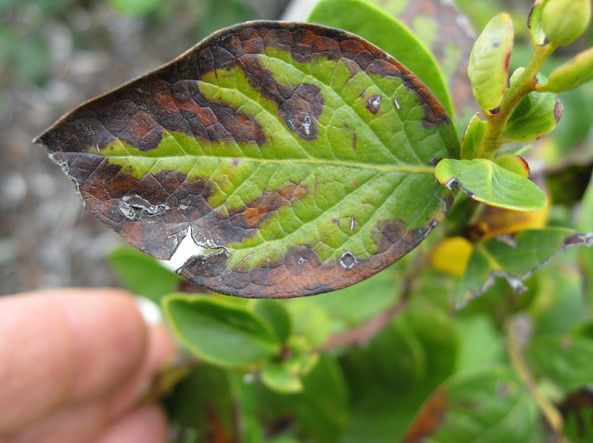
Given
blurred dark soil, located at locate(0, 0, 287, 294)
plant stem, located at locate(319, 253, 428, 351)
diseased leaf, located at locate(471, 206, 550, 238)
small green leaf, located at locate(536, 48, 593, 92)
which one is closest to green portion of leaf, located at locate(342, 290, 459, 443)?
plant stem, located at locate(319, 253, 428, 351)

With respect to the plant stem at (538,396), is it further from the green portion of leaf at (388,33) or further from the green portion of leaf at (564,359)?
the green portion of leaf at (388,33)

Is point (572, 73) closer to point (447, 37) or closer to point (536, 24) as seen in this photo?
point (536, 24)

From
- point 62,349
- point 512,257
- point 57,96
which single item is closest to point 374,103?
point 512,257

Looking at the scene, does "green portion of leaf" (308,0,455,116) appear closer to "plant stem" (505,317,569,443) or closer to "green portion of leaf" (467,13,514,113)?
"green portion of leaf" (467,13,514,113)

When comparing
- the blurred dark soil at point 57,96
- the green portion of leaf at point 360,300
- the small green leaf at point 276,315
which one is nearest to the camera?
the small green leaf at point 276,315

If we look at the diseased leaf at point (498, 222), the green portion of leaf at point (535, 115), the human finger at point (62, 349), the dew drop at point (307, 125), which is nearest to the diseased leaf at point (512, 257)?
the diseased leaf at point (498, 222)

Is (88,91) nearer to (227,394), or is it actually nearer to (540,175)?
(227,394)
